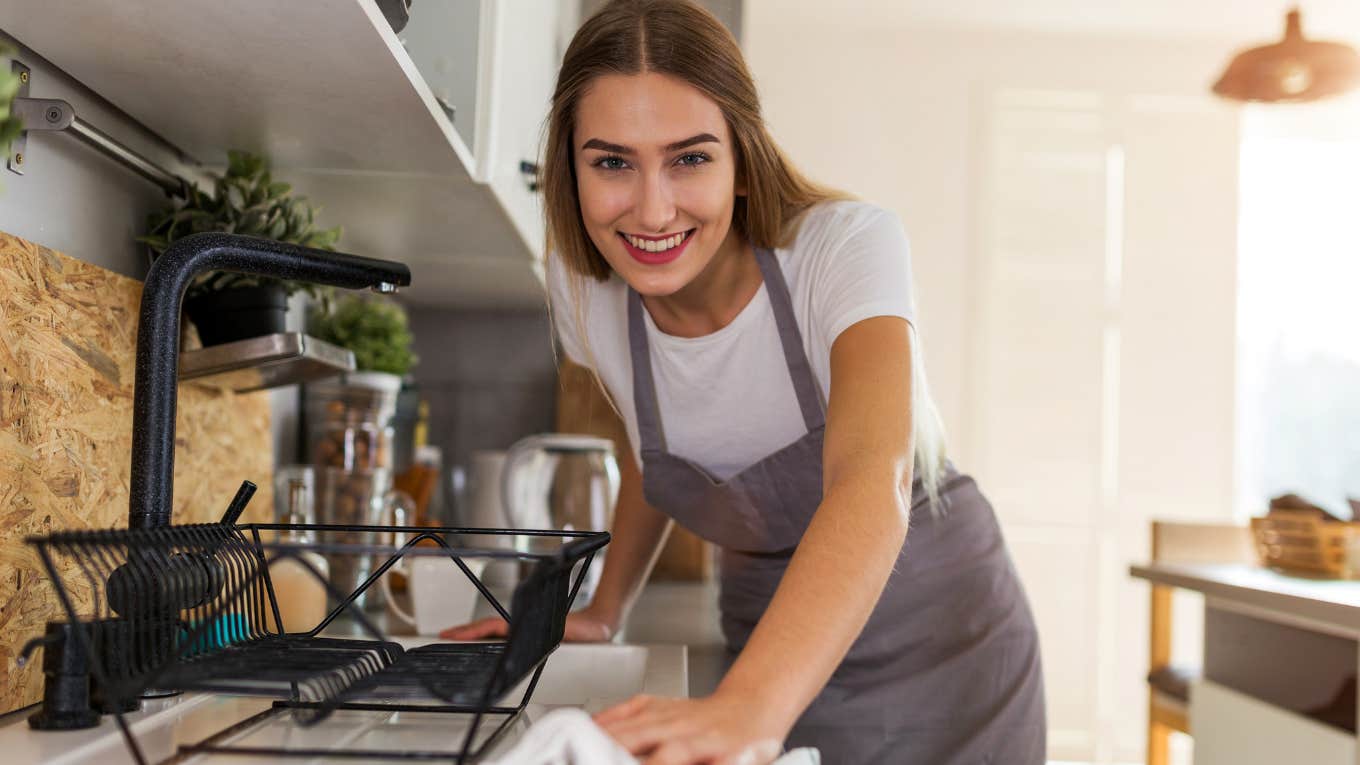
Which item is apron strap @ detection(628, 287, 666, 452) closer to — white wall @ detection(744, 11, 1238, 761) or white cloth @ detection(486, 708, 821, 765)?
white cloth @ detection(486, 708, 821, 765)

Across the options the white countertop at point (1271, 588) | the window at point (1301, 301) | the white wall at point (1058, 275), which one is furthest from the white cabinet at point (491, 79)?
the window at point (1301, 301)

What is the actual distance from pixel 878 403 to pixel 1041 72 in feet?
12.8

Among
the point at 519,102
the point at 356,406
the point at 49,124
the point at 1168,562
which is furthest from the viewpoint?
the point at 1168,562

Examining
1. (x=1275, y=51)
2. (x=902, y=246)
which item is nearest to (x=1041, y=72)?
(x=1275, y=51)

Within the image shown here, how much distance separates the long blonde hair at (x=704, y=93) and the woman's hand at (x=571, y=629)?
0.28m

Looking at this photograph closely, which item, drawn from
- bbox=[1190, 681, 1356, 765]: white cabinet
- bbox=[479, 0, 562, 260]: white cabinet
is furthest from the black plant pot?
bbox=[1190, 681, 1356, 765]: white cabinet

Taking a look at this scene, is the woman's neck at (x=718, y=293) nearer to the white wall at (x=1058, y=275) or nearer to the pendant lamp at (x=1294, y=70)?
the pendant lamp at (x=1294, y=70)

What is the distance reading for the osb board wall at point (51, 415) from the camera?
739 mm

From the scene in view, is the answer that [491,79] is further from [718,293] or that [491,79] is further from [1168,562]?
[1168,562]

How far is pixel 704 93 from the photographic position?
0.93m

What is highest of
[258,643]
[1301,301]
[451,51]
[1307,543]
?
[1301,301]

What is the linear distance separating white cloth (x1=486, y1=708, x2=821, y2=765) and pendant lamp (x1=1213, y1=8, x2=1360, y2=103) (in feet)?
7.37

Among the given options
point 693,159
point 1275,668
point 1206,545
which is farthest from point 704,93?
point 1206,545

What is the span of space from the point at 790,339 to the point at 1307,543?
69.5 inches
